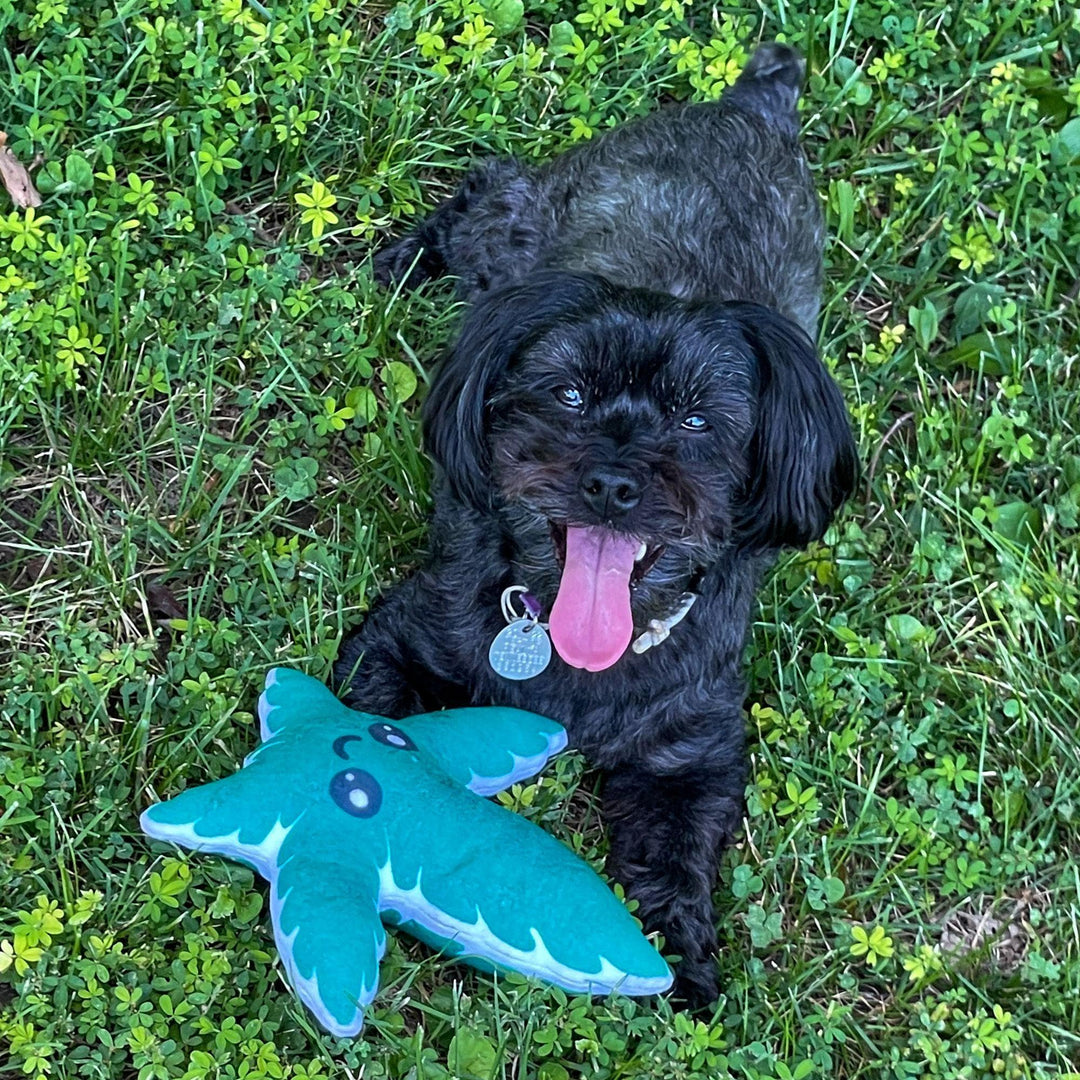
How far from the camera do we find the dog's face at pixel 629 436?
3094mm

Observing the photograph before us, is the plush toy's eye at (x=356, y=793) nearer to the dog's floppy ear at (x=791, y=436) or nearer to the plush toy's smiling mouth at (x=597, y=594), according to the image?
the plush toy's smiling mouth at (x=597, y=594)

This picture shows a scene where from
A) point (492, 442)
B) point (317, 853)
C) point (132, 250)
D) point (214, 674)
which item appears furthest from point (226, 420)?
point (317, 853)

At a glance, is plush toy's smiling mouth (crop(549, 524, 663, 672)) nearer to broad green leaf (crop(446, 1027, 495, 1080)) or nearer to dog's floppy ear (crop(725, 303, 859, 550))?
dog's floppy ear (crop(725, 303, 859, 550))

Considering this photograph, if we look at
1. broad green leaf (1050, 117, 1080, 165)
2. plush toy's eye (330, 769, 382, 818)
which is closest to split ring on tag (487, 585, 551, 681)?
plush toy's eye (330, 769, 382, 818)

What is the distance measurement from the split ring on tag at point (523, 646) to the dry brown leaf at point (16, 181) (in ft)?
6.51

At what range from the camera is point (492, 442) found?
3270mm

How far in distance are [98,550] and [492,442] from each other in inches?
46.6

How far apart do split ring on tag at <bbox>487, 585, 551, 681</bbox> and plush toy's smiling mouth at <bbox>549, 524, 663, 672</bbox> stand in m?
0.21

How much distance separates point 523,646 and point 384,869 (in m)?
0.77

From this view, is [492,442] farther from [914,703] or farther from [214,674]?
[914,703]

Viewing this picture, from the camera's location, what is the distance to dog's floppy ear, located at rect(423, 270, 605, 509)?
3.23 meters

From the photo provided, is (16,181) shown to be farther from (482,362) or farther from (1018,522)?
(1018,522)

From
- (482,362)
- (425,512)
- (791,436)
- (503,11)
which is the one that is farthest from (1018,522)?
(503,11)

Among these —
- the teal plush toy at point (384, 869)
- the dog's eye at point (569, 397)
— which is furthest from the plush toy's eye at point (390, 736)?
the dog's eye at point (569, 397)
